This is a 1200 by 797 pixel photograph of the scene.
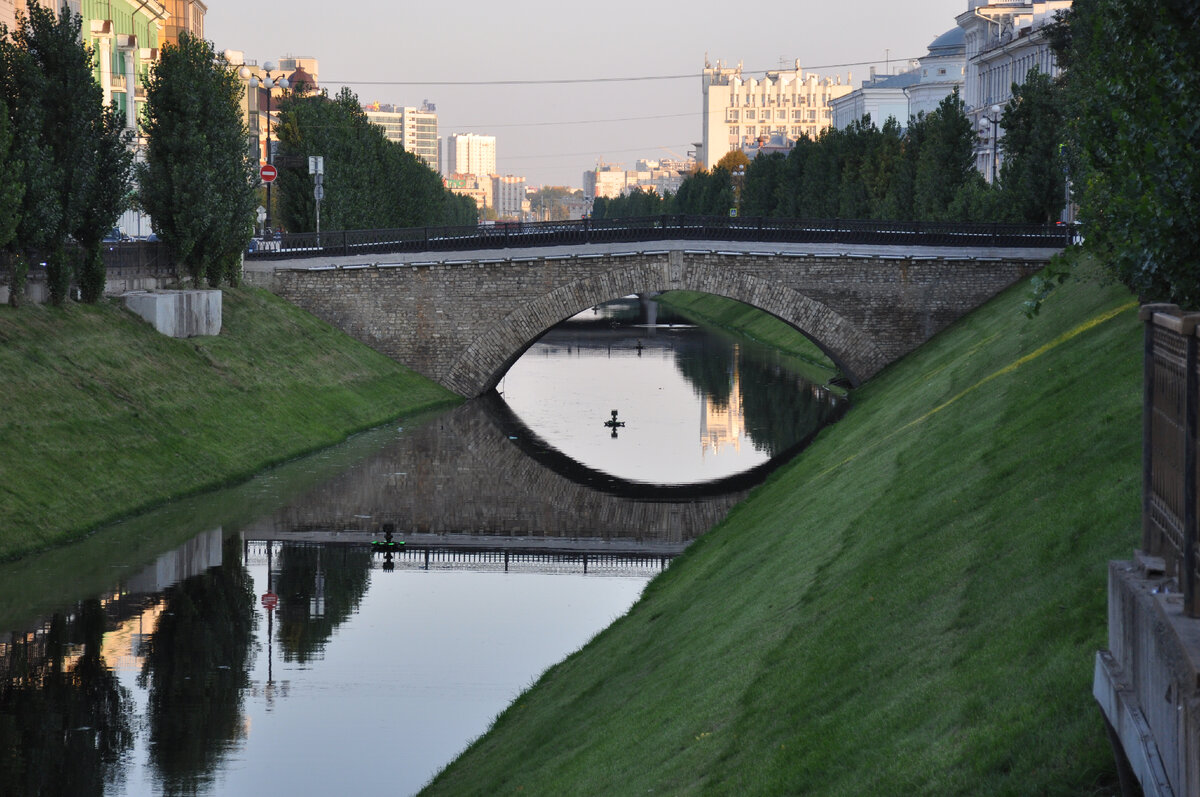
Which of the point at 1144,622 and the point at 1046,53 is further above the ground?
the point at 1046,53

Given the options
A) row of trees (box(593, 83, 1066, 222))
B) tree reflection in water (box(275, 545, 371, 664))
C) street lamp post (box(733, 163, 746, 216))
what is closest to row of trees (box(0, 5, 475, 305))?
tree reflection in water (box(275, 545, 371, 664))

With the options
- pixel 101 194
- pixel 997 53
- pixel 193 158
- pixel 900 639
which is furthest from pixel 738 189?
pixel 900 639

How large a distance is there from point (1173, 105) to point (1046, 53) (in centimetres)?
9181

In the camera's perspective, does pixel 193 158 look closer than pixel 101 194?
No

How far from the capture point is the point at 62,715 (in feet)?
68.7

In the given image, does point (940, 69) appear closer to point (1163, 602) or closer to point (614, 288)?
point (614, 288)

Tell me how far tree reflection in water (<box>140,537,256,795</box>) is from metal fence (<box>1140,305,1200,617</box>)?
42.9 ft

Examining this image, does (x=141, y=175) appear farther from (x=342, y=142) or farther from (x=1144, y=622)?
(x=1144, y=622)

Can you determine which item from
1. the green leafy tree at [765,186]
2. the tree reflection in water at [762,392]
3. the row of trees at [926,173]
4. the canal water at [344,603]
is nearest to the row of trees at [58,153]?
the canal water at [344,603]

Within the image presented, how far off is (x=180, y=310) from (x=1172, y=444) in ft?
143

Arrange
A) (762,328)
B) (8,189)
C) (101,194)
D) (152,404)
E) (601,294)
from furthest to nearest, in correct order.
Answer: (762,328) < (601,294) < (101,194) < (152,404) < (8,189)

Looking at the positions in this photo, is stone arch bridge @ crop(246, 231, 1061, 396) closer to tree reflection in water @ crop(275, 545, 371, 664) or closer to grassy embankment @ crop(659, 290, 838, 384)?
grassy embankment @ crop(659, 290, 838, 384)

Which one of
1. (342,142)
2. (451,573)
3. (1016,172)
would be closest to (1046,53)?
(1016,172)

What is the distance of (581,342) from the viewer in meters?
99.4
